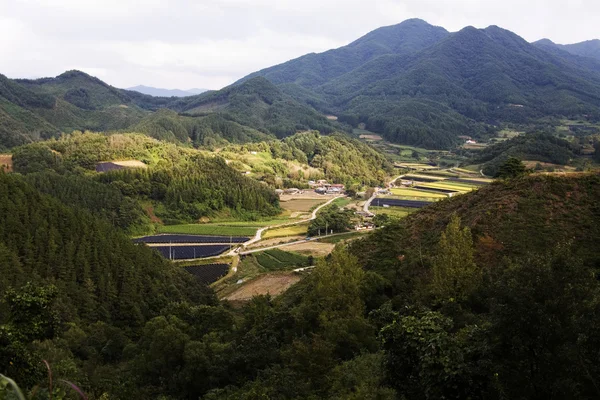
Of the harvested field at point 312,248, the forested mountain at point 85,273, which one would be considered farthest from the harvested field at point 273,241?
the forested mountain at point 85,273

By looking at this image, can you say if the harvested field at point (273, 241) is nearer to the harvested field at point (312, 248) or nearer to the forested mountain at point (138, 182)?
the harvested field at point (312, 248)

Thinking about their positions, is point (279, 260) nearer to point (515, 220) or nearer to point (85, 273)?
point (85, 273)

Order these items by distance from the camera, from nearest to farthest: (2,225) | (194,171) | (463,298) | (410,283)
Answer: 1. (463,298)
2. (410,283)
3. (2,225)
4. (194,171)

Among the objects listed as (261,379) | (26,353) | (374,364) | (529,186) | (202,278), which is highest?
(529,186)

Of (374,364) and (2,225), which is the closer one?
(374,364)

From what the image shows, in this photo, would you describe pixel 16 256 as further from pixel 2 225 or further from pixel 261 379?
pixel 261 379

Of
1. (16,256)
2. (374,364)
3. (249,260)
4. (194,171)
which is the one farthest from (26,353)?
(194,171)

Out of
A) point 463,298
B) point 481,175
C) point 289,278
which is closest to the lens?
point 463,298
